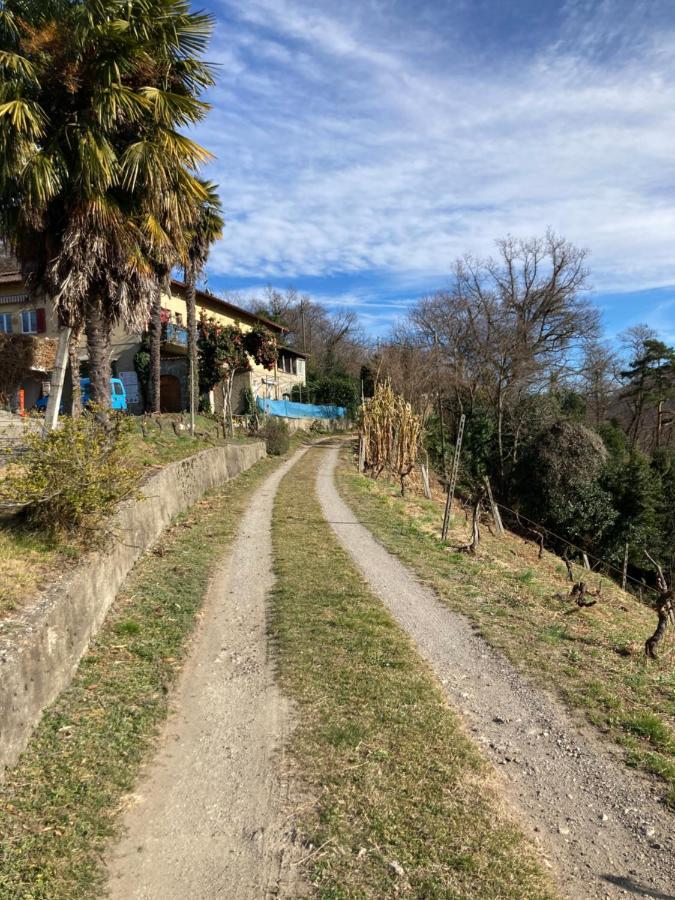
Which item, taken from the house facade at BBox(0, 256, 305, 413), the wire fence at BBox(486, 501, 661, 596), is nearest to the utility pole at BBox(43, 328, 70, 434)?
the wire fence at BBox(486, 501, 661, 596)

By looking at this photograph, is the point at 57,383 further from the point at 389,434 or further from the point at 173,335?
the point at 173,335

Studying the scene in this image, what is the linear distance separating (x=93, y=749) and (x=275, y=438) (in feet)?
82.8

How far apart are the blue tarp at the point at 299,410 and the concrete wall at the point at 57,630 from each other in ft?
93.0

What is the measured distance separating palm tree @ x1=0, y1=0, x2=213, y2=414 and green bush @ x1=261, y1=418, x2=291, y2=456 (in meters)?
17.8

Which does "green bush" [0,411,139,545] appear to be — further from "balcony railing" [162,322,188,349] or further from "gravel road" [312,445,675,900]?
"balcony railing" [162,322,188,349]

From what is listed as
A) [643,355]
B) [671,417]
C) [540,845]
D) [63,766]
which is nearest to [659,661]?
[540,845]

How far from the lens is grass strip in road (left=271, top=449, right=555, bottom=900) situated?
3133 mm

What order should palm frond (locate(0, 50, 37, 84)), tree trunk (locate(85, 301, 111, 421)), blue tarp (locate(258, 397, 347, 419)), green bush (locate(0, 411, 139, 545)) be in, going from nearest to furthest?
green bush (locate(0, 411, 139, 545)) < palm frond (locate(0, 50, 37, 84)) < tree trunk (locate(85, 301, 111, 421)) < blue tarp (locate(258, 397, 347, 419))

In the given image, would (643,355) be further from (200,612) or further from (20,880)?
(20,880)

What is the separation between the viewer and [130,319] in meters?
12.1

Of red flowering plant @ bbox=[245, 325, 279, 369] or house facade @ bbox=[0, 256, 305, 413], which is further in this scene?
red flowering plant @ bbox=[245, 325, 279, 369]

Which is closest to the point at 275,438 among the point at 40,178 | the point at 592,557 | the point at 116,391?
the point at 116,391

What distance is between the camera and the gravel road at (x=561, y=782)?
3.29m

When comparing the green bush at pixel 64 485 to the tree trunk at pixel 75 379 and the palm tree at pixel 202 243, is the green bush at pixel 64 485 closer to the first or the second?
the tree trunk at pixel 75 379
